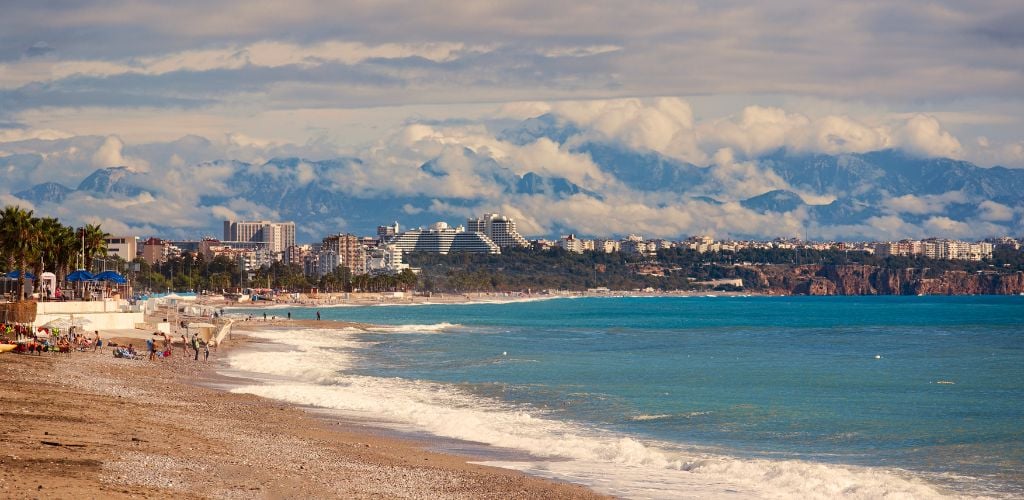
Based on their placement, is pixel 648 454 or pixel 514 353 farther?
pixel 514 353

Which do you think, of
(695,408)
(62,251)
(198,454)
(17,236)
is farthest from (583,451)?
(62,251)

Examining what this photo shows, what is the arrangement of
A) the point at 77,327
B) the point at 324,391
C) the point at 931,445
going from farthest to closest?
the point at 77,327 < the point at 324,391 < the point at 931,445

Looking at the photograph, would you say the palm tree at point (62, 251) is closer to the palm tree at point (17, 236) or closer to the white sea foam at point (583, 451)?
the palm tree at point (17, 236)

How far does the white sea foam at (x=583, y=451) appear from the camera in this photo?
18.5 meters

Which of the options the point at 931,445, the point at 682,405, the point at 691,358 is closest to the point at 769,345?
the point at 691,358

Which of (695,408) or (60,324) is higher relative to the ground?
(60,324)

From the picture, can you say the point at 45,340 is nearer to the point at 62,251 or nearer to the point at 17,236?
the point at 17,236

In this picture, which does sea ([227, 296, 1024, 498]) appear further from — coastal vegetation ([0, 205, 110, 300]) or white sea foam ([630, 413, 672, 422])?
coastal vegetation ([0, 205, 110, 300])

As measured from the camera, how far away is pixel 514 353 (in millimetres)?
57031

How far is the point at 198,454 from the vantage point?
679 inches

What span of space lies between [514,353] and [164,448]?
40.1 meters

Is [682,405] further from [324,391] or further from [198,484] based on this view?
[198,484]

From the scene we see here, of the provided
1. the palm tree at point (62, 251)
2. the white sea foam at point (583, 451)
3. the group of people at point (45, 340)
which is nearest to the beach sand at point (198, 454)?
the white sea foam at point (583, 451)

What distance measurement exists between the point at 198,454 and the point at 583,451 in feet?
25.7
